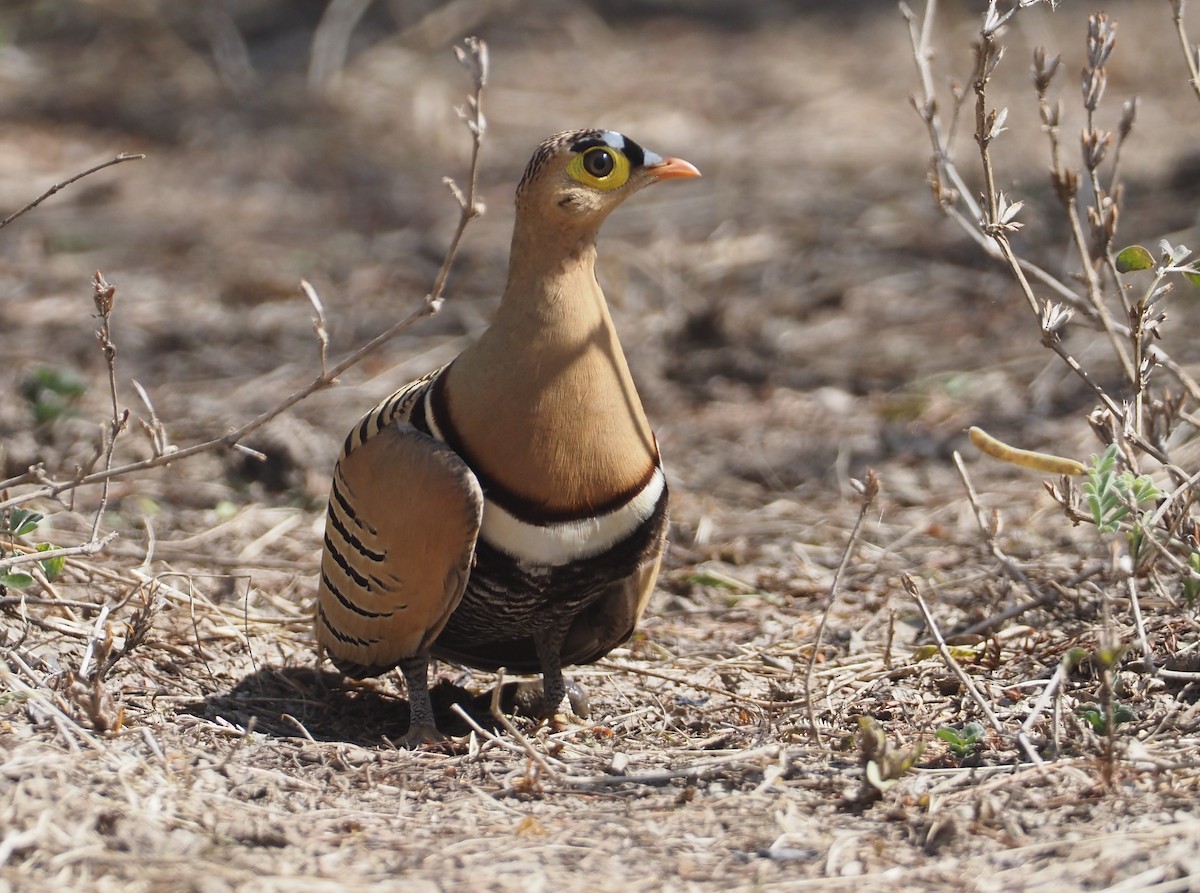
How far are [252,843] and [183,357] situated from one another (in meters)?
4.73

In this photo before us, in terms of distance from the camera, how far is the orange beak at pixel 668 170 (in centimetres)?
392

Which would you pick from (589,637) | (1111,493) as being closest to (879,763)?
(1111,493)

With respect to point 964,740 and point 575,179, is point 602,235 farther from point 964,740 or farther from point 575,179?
point 964,740

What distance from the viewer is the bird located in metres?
3.58

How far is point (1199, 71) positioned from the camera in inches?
153

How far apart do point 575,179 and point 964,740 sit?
1.68 meters

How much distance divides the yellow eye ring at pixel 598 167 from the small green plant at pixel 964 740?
1.60m

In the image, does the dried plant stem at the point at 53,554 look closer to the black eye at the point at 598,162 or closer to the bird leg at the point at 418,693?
the bird leg at the point at 418,693

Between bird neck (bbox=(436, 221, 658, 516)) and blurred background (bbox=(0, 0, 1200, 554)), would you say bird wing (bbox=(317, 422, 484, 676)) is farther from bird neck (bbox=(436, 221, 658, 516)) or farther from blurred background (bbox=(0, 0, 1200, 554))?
blurred background (bbox=(0, 0, 1200, 554))

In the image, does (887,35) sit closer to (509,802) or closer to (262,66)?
(262,66)

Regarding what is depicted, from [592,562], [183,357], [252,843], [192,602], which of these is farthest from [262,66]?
[252,843]

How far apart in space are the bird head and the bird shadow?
55.9 inches

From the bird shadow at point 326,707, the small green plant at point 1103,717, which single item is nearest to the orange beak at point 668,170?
the bird shadow at point 326,707

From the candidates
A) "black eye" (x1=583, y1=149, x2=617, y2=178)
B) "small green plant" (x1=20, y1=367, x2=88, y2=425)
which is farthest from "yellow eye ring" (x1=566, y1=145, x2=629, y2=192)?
"small green plant" (x1=20, y1=367, x2=88, y2=425)
